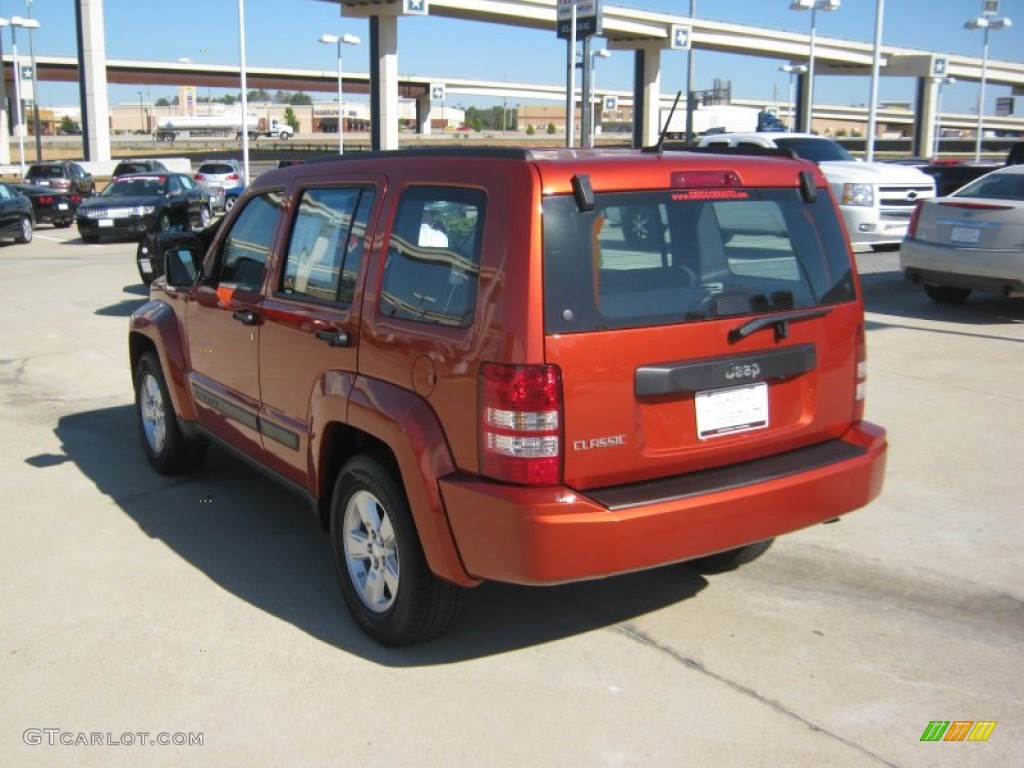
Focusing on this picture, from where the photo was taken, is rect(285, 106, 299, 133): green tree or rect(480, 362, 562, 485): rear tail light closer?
rect(480, 362, 562, 485): rear tail light

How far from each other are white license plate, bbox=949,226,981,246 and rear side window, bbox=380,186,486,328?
890 cm

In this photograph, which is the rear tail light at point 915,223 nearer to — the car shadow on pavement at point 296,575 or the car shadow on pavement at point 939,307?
the car shadow on pavement at point 939,307

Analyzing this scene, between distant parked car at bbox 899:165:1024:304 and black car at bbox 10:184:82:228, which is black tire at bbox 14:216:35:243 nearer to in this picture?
black car at bbox 10:184:82:228

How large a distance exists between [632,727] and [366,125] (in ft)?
518

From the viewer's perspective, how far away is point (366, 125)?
509ft

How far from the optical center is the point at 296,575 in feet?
16.3

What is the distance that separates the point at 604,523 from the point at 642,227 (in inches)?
41.7

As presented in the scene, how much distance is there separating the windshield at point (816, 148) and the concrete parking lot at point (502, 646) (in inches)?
450

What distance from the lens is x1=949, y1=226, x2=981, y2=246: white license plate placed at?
1118cm

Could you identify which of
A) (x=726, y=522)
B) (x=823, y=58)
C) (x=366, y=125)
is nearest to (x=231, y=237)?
(x=726, y=522)

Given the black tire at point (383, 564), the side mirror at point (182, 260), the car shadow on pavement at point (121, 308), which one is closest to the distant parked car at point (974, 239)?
the side mirror at point (182, 260)

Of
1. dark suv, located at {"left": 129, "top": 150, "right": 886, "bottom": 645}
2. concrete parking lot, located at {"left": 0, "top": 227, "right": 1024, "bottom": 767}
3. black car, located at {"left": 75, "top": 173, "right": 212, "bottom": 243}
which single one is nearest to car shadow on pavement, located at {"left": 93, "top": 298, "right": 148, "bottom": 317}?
concrete parking lot, located at {"left": 0, "top": 227, "right": 1024, "bottom": 767}

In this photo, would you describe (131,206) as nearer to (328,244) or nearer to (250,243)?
(250,243)

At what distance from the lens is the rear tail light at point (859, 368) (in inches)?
169
